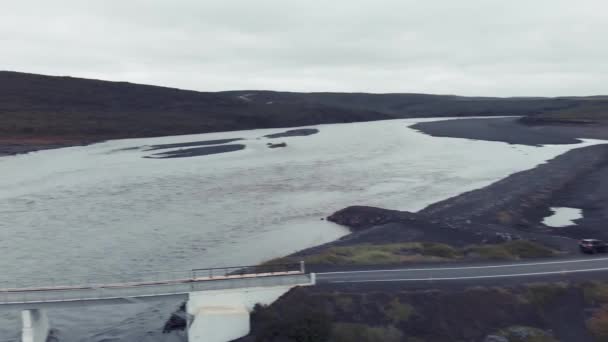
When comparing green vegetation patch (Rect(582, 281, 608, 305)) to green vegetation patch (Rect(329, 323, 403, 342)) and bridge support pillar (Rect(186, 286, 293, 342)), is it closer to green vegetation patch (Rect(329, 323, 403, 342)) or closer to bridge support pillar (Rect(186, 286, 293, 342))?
green vegetation patch (Rect(329, 323, 403, 342))

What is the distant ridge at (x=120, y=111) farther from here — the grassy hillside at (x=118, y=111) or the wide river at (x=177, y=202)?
the wide river at (x=177, y=202)

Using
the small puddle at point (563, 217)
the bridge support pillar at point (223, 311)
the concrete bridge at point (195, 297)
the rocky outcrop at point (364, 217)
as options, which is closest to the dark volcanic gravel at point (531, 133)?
the small puddle at point (563, 217)

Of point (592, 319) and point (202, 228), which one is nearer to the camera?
point (592, 319)

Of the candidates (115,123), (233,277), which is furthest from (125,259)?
(115,123)

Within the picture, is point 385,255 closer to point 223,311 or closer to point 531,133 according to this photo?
point 223,311

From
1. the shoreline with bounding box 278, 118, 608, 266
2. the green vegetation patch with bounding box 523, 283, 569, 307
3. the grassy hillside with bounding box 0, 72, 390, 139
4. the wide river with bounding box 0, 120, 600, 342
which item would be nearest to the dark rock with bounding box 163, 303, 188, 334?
the wide river with bounding box 0, 120, 600, 342

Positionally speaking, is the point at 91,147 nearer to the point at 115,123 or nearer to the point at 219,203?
the point at 115,123
